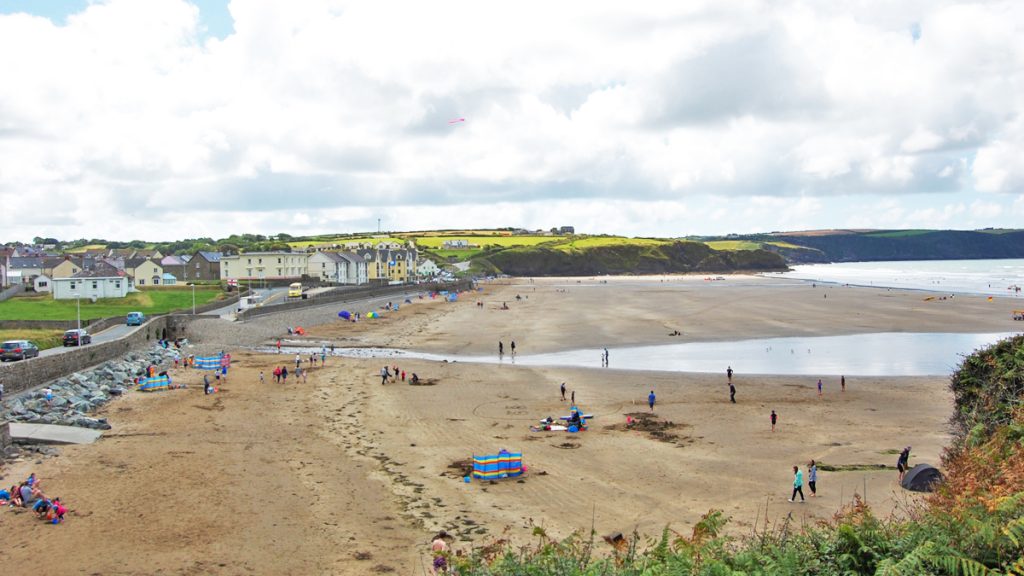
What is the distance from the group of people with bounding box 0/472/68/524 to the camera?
55.8 ft

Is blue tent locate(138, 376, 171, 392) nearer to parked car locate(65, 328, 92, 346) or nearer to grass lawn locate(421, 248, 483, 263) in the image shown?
parked car locate(65, 328, 92, 346)

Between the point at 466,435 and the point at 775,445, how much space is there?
398 inches

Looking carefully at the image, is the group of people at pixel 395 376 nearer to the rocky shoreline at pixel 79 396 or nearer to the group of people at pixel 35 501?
the rocky shoreline at pixel 79 396

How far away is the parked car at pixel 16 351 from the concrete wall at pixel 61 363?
0.87 meters

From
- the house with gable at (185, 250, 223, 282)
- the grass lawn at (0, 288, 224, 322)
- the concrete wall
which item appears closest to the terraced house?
the house with gable at (185, 250, 223, 282)

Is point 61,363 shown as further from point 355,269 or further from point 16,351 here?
point 355,269

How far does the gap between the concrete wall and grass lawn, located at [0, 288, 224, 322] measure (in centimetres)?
1034

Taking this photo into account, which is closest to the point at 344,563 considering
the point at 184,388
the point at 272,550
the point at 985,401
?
the point at 272,550

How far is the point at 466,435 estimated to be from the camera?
84.7 feet

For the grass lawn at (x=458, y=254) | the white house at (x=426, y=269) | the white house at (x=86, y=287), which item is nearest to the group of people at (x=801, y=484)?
the white house at (x=86, y=287)

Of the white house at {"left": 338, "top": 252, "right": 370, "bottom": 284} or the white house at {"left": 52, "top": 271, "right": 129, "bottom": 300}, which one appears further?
the white house at {"left": 338, "top": 252, "right": 370, "bottom": 284}

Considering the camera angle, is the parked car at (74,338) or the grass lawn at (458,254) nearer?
the parked car at (74,338)

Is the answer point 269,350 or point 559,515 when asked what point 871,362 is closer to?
point 559,515

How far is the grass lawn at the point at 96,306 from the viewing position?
5141cm
